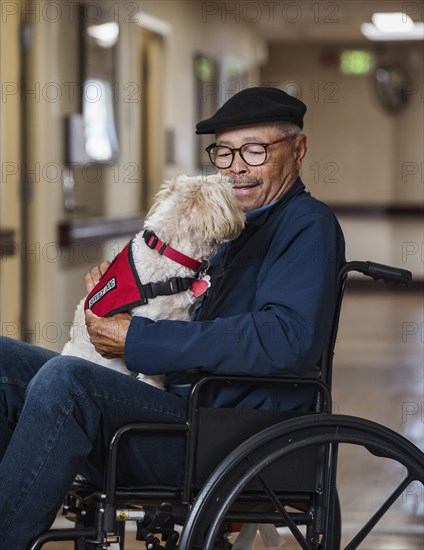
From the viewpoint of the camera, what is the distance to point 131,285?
2.23 meters

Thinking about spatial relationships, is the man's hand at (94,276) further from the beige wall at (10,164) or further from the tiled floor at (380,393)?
the beige wall at (10,164)

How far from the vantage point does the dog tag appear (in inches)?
89.2

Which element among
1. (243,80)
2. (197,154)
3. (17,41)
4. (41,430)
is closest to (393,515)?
(41,430)

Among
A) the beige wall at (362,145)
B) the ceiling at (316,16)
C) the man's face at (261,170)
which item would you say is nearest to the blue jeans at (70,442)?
the man's face at (261,170)

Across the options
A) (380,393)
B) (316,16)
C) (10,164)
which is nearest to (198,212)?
(10,164)

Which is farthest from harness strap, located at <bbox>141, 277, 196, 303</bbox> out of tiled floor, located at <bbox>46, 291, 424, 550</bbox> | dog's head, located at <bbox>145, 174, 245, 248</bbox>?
tiled floor, located at <bbox>46, 291, 424, 550</bbox>

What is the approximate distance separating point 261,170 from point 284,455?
750mm

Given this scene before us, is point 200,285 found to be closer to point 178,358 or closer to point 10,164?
point 178,358

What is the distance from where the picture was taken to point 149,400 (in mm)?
2064

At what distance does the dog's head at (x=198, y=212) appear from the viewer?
2.21 meters

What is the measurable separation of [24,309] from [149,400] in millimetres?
4115

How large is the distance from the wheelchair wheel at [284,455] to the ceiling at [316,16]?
292 inches

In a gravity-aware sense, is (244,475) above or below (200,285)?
below

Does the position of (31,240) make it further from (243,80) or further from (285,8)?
(243,80)
